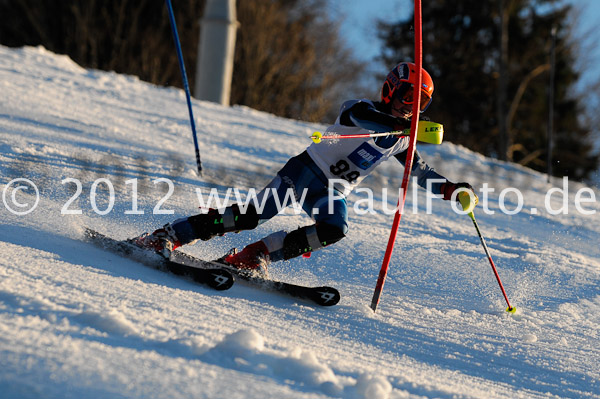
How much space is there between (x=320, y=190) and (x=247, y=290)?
28.3 inches

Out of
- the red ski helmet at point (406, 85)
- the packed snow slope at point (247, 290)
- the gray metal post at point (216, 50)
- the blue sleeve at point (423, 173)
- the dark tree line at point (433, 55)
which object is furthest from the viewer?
the dark tree line at point (433, 55)

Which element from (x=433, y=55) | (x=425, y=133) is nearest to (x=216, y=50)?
(x=433, y=55)

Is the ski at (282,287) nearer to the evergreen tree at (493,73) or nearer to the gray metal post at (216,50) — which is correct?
the gray metal post at (216,50)

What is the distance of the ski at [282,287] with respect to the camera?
3555mm

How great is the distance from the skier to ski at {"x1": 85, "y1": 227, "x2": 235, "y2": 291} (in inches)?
3.2

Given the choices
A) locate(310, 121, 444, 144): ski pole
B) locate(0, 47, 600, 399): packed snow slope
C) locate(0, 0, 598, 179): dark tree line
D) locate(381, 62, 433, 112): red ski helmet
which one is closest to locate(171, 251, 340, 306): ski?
locate(0, 47, 600, 399): packed snow slope

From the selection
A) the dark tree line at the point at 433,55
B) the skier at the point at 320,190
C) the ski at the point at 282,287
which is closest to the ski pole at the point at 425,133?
the skier at the point at 320,190

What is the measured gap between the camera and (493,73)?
2167 cm

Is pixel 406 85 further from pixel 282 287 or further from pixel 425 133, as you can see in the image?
pixel 282 287

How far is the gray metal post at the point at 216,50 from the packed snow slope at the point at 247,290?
5.36 metres

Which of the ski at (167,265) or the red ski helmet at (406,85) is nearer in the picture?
the ski at (167,265)

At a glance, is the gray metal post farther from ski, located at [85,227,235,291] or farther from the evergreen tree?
ski, located at [85,227,235,291]

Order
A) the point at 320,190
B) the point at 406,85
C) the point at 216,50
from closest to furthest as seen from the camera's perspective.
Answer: the point at 406,85 < the point at 320,190 < the point at 216,50

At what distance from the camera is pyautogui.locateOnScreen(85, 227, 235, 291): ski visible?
3.43 m
